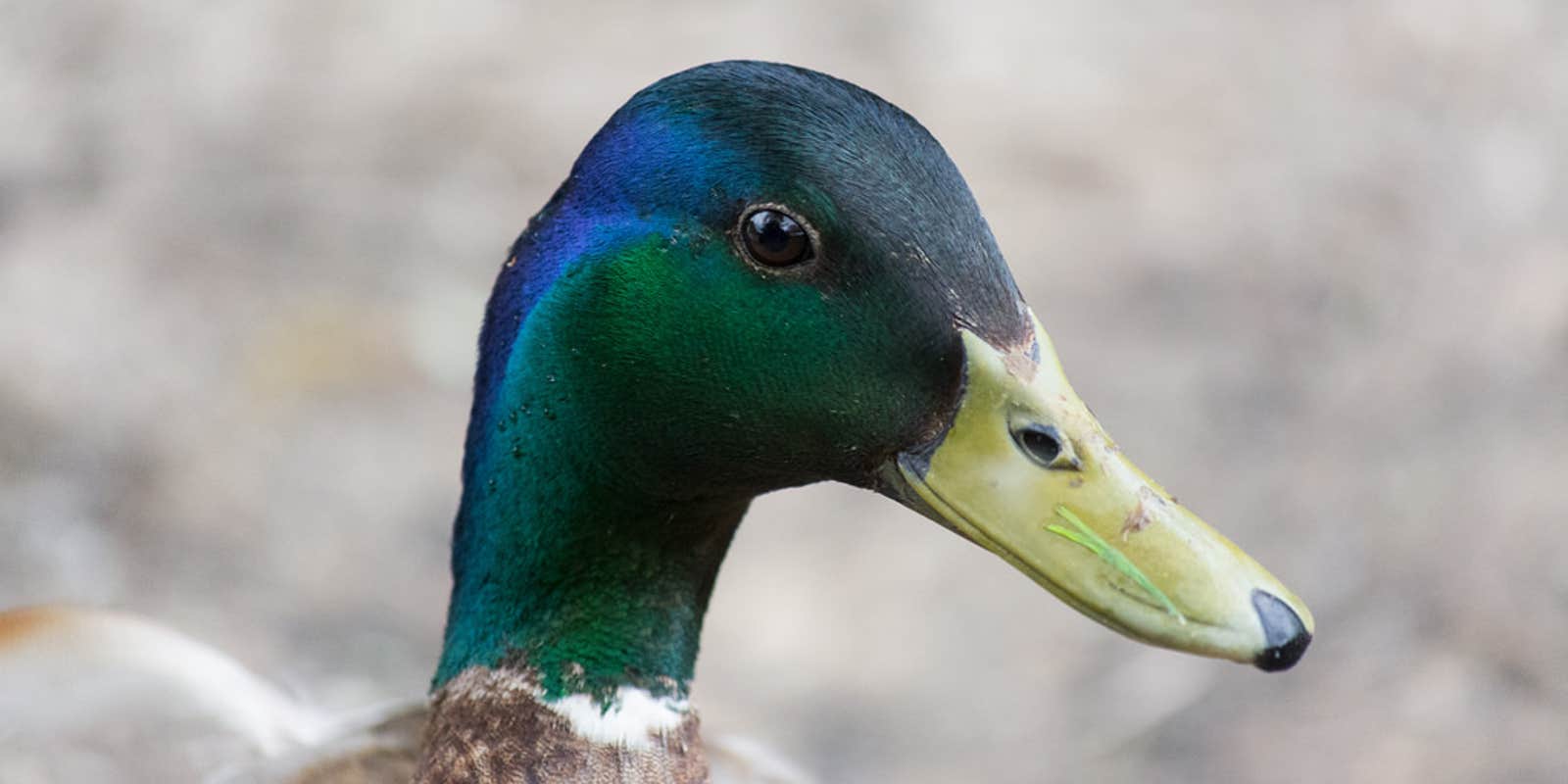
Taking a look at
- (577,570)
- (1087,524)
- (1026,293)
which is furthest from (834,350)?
(1026,293)

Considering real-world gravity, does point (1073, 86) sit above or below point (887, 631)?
above

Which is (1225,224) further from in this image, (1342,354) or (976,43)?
(976,43)

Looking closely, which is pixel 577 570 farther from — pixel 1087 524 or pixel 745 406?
pixel 1087 524

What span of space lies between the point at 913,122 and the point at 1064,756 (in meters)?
2.20

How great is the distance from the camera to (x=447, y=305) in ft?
14.5

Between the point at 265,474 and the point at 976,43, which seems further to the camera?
the point at 976,43

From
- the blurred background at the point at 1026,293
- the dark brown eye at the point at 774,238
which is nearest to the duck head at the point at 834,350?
the dark brown eye at the point at 774,238

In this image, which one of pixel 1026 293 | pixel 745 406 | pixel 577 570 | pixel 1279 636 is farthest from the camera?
pixel 1026 293

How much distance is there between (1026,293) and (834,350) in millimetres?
2743

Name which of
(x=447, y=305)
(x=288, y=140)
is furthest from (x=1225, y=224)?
(x=288, y=140)

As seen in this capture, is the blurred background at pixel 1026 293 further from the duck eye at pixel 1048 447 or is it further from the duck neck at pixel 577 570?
the duck eye at pixel 1048 447

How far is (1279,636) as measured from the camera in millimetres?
1642

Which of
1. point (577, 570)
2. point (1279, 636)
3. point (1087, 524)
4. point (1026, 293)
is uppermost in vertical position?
point (1026, 293)

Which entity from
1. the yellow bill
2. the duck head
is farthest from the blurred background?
the yellow bill
